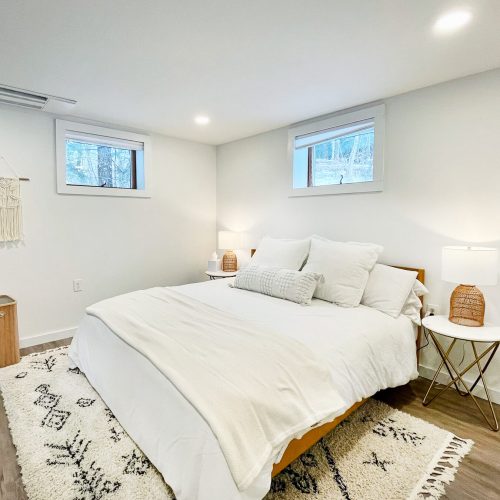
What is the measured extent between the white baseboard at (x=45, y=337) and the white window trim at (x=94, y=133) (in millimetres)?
1437

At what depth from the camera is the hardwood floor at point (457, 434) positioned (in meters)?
1.52

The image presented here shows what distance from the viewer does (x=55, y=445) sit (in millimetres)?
1767

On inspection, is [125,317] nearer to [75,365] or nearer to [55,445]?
[55,445]

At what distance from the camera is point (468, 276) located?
205 cm

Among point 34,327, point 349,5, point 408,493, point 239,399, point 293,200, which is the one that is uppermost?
point 349,5

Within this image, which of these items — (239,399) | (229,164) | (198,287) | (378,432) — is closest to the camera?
(239,399)

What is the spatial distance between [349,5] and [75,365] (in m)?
3.05

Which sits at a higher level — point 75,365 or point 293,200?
point 293,200

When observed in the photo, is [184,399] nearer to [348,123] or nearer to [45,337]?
[45,337]

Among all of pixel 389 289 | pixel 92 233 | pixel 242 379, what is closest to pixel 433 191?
pixel 389 289

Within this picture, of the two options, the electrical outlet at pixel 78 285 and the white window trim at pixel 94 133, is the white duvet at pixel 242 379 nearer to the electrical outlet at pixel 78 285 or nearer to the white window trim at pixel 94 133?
the electrical outlet at pixel 78 285

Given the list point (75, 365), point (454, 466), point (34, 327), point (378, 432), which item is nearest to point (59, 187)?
point (34, 327)

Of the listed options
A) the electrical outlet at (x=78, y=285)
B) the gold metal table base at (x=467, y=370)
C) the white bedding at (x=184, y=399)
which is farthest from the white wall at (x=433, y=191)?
the electrical outlet at (x=78, y=285)

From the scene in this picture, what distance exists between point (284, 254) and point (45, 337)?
253 centimetres
